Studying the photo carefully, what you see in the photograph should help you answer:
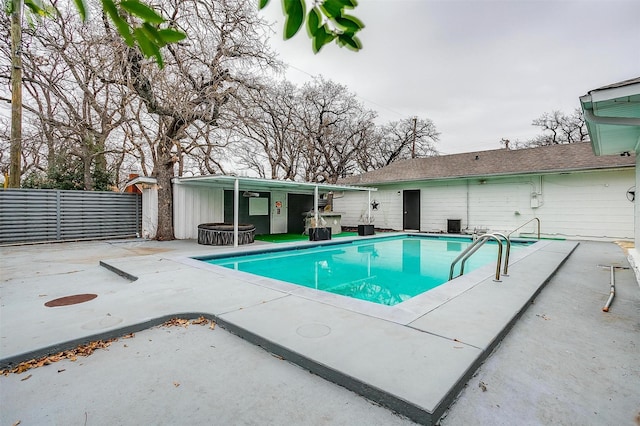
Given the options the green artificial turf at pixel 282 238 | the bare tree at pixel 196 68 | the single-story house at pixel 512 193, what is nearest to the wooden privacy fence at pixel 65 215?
the bare tree at pixel 196 68

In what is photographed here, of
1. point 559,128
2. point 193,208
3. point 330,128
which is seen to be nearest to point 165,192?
point 193,208

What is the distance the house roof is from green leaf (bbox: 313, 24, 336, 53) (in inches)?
Answer: 496

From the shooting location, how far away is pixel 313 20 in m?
0.94

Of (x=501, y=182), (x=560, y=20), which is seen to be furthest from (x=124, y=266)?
(x=501, y=182)

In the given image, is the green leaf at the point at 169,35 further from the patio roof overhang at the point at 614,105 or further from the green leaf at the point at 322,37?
the patio roof overhang at the point at 614,105

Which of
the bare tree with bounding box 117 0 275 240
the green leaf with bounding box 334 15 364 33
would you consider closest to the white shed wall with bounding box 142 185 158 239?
the bare tree with bounding box 117 0 275 240

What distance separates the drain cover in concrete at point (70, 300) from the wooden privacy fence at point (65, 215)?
755 centimetres

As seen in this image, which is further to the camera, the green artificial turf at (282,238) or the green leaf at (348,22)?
the green artificial turf at (282,238)

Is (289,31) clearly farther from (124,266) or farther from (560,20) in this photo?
(560,20)

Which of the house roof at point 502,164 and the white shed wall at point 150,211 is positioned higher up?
the house roof at point 502,164

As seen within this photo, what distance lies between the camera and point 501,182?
12.5 meters

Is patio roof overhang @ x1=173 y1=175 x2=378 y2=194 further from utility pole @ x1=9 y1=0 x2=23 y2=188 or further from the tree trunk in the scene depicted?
utility pole @ x1=9 y1=0 x2=23 y2=188

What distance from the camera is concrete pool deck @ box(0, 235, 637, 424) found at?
2.02 meters

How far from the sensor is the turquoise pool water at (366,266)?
220 inches
